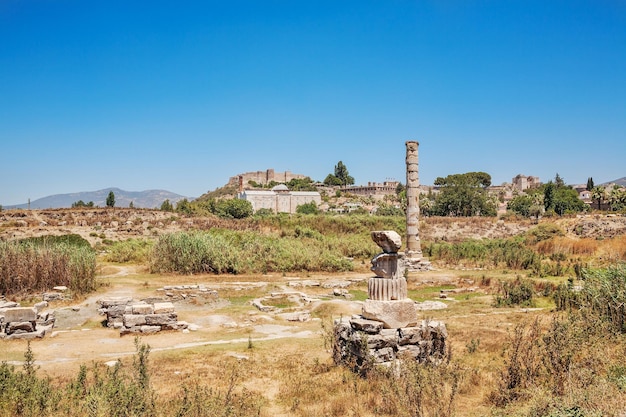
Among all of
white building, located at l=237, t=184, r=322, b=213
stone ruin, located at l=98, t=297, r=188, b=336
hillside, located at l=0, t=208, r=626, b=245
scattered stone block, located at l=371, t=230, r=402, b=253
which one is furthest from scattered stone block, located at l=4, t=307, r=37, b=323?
white building, located at l=237, t=184, r=322, b=213

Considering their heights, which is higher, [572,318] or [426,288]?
[572,318]

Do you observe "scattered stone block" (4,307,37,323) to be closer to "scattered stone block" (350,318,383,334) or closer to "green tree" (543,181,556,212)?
"scattered stone block" (350,318,383,334)

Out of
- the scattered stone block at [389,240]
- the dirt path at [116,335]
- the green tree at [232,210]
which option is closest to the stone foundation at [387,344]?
the scattered stone block at [389,240]

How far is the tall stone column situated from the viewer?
955 inches

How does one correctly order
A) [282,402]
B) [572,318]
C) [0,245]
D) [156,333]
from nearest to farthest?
[282,402]
[572,318]
[156,333]
[0,245]

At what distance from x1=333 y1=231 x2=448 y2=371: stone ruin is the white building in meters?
85.9

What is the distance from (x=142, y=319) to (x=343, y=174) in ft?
406

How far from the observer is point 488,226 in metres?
44.3

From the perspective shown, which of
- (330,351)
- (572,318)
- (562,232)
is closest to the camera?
(572,318)

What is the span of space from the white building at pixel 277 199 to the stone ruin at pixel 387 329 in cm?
8590

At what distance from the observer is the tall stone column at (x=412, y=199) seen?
79.6 ft

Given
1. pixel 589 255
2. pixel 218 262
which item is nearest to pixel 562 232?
pixel 589 255

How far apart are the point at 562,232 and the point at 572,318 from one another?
31.7m

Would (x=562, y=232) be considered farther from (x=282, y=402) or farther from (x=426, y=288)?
(x=282, y=402)
